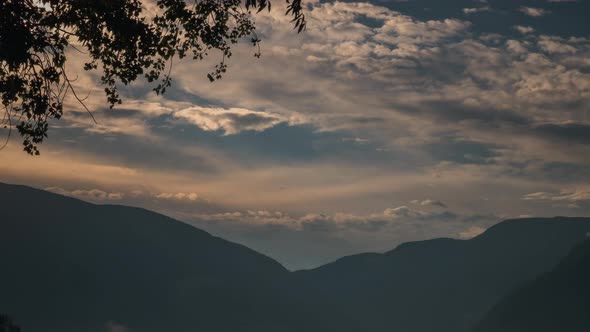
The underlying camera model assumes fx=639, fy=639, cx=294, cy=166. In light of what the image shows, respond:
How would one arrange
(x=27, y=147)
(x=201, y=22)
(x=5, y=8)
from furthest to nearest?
(x=201, y=22) → (x=27, y=147) → (x=5, y=8)

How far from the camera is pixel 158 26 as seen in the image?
27391mm

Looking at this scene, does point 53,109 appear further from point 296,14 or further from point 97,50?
point 296,14

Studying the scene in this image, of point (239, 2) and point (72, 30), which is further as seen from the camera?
point (239, 2)

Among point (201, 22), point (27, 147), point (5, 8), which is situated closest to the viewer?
point (5, 8)

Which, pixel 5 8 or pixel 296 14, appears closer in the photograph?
pixel 5 8

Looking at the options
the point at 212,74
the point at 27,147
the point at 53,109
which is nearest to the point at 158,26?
the point at 212,74

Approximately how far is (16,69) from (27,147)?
3.18 meters

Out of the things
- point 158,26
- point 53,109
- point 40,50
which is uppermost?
point 158,26

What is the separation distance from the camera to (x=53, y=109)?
87.2ft

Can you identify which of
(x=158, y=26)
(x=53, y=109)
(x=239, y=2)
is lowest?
(x=53, y=109)

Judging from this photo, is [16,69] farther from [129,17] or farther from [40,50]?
[129,17]

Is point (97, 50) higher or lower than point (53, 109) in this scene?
higher

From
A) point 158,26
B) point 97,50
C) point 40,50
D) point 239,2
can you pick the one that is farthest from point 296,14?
point 40,50

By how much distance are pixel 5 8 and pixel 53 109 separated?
14.4ft
